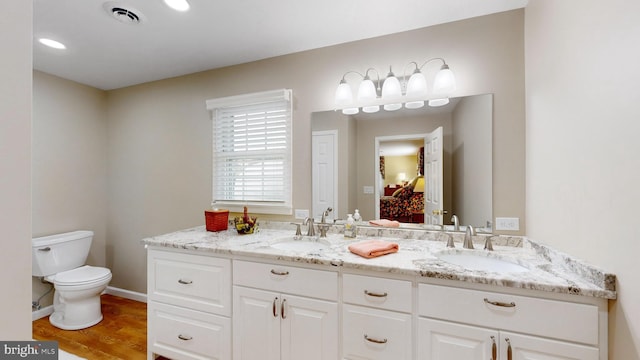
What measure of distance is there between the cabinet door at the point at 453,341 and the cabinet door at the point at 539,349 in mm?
36

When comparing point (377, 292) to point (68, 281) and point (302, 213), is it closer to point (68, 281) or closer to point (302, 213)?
point (302, 213)

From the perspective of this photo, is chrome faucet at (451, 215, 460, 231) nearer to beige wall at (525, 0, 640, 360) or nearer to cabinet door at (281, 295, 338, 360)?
beige wall at (525, 0, 640, 360)

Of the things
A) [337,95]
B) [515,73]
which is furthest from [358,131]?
[515,73]

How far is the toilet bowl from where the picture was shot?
2.35 metres

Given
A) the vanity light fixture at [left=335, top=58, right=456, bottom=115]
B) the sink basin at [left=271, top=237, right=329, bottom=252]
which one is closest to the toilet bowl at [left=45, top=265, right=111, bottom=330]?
the sink basin at [left=271, top=237, right=329, bottom=252]

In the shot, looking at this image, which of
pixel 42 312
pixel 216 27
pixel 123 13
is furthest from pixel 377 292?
pixel 42 312

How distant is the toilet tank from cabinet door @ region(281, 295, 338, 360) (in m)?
2.49

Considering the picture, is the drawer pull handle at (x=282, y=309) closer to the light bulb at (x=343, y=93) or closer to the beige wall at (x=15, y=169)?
the beige wall at (x=15, y=169)

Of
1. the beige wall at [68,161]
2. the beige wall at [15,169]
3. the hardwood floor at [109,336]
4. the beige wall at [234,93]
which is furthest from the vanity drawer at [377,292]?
the beige wall at [68,161]

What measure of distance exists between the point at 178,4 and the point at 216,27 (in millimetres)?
293

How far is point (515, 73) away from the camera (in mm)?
1756

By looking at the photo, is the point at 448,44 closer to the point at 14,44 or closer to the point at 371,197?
the point at 371,197

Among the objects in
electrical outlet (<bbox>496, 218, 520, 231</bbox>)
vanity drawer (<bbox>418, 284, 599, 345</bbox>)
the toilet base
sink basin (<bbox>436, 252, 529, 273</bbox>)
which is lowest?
the toilet base

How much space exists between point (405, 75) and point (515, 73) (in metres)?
0.69
